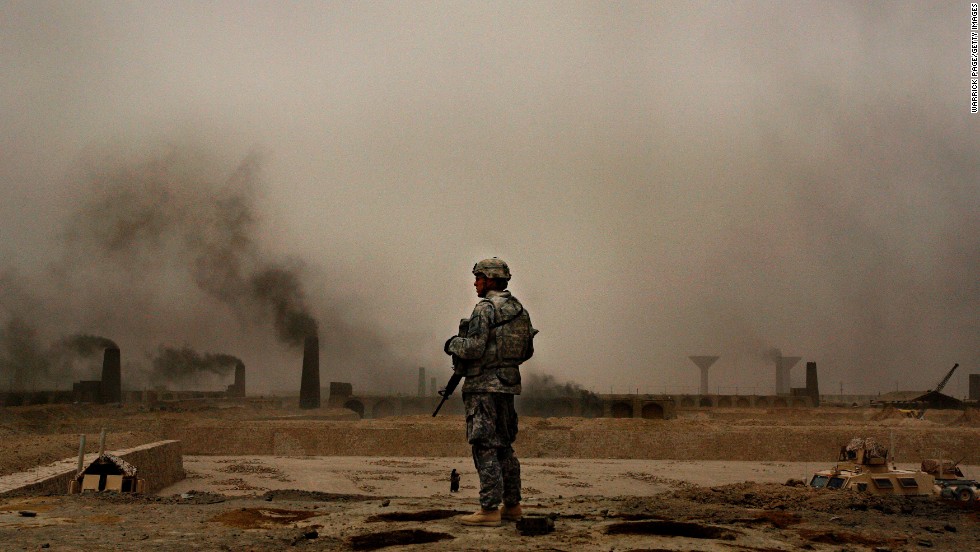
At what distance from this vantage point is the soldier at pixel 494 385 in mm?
8258

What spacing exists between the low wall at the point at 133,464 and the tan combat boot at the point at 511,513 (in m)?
7.51

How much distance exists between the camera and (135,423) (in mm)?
43094

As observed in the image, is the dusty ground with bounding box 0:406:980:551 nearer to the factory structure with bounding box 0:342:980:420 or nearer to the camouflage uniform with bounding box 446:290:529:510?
the camouflage uniform with bounding box 446:290:529:510

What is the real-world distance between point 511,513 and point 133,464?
14722mm

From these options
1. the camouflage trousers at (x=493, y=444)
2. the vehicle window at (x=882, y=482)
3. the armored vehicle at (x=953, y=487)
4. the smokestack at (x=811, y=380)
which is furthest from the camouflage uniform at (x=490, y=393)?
the smokestack at (x=811, y=380)

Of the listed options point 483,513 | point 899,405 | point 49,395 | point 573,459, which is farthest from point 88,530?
point 49,395

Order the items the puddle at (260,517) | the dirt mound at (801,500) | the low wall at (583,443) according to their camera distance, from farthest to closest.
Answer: the low wall at (583,443) < the dirt mound at (801,500) < the puddle at (260,517)

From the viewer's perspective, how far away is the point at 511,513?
27.8ft

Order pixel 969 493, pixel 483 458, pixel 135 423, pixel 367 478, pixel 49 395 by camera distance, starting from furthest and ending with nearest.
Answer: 1. pixel 49 395
2. pixel 135 423
3. pixel 367 478
4. pixel 969 493
5. pixel 483 458

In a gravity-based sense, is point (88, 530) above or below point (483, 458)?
below

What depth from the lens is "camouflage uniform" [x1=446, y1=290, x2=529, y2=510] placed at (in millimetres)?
8258

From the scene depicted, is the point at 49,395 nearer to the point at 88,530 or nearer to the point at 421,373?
the point at 421,373

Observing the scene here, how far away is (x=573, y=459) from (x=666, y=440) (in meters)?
4.75

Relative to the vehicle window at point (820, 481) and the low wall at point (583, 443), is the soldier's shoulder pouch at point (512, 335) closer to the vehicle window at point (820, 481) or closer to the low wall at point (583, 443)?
the vehicle window at point (820, 481)
